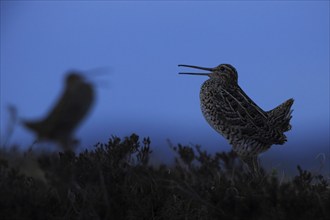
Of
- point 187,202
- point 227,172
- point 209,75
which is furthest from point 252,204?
point 209,75

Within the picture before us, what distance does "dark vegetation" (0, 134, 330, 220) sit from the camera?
5.87 m

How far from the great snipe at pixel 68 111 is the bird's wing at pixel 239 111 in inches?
160

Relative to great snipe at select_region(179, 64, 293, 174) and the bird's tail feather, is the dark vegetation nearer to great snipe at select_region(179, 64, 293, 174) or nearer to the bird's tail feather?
great snipe at select_region(179, 64, 293, 174)

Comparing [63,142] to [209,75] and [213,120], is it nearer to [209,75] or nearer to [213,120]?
[213,120]

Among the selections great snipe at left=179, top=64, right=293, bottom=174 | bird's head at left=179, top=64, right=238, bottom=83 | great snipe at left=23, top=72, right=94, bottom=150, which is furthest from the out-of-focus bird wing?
bird's head at left=179, top=64, right=238, bottom=83

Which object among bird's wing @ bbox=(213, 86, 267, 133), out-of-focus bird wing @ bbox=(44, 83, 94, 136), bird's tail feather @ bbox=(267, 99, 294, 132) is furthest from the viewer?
bird's tail feather @ bbox=(267, 99, 294, 132)

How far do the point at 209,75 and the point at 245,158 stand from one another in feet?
5.17

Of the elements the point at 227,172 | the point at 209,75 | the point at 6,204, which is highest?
the point at 209,75

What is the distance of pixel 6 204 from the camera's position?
6062 mm

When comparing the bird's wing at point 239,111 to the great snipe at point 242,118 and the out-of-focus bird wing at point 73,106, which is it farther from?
the out-of-focus bird wing at point 73,106

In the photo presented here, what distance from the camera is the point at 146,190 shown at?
269 inches

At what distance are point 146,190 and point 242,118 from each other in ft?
9.08

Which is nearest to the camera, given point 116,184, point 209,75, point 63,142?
point 63,142

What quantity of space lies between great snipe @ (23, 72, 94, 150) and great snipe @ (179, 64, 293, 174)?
13.0ft
